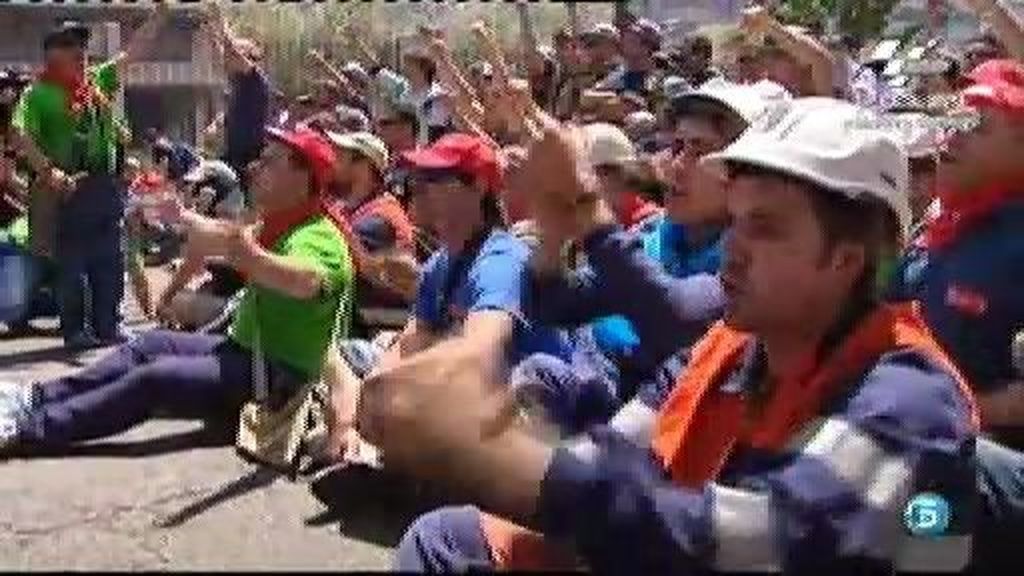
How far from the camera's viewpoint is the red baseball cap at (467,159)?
488cm

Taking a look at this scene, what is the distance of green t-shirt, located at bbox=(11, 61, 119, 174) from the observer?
8.27m

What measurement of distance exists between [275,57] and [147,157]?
9171 mm

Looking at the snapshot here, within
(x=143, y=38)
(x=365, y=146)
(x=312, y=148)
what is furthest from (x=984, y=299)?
(x=143, y=38)

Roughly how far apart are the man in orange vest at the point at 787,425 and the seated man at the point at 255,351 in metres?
3.21

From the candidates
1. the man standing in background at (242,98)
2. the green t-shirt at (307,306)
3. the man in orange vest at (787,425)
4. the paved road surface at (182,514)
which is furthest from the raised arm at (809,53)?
the man in orange vest at (787,425)

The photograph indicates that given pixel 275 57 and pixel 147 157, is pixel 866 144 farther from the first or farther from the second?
pixel 275 57

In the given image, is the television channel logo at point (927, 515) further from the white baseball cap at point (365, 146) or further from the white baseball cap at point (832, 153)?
the white baseball cap at point (365, 146)

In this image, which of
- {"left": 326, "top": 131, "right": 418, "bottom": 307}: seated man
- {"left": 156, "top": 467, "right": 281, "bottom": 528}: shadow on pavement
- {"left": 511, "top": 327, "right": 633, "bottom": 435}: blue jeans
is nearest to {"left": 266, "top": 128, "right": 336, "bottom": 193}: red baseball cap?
{"left": 326, "top": 131, "right": 418, "bottom": 307}: seated man

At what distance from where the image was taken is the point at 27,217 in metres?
9.02

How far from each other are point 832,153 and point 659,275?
1.46 metres

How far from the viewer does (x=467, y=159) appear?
4883mm

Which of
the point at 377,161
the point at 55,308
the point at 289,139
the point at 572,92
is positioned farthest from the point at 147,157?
the point at 289,139

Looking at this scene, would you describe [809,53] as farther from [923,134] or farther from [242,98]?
[242,98]

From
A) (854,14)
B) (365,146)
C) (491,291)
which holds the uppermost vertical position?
(491,291)
